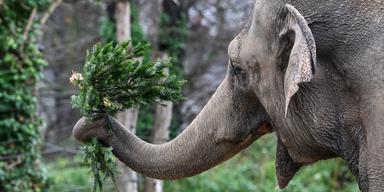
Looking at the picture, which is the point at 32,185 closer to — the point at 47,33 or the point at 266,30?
the point at 266,30

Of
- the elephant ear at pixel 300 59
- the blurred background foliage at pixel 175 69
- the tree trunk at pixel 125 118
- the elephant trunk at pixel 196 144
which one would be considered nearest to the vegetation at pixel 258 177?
the blurred background foliage at pixel 175 69

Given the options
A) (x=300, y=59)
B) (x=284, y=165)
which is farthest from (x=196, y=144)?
(x=300, y=59)

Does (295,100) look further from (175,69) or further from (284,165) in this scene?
(175,69)

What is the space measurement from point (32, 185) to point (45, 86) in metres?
4.42

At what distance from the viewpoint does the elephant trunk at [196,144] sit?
4020 millimetres

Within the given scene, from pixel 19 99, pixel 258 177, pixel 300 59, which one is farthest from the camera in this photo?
pixel 258 177

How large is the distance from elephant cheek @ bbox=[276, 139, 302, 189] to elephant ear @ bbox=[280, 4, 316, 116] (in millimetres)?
800

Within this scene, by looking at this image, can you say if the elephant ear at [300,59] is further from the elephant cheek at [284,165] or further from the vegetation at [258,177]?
the vegetation at [258,177]

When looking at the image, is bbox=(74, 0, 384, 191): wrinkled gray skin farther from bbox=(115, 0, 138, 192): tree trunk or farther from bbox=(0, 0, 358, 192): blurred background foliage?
bbox=(0, 0, 358, 192): blurred background foliage

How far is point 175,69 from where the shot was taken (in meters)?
11.0

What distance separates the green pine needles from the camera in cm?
389

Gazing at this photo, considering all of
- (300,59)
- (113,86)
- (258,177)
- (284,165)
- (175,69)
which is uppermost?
(300,59)

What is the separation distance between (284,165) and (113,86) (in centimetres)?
82

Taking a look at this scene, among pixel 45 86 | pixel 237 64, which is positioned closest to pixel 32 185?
pixel 45 86
